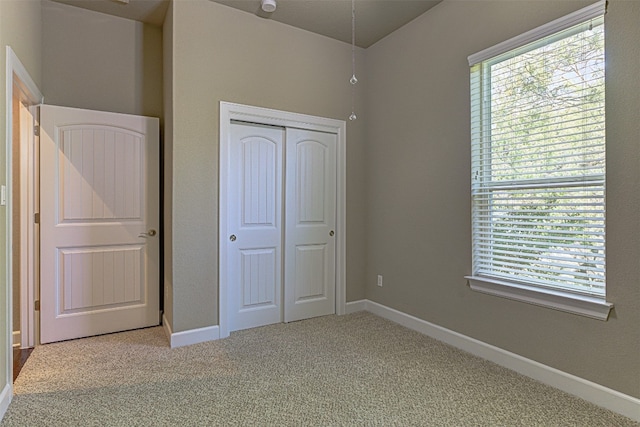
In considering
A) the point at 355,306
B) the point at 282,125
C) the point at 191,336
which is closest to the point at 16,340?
the point at 191,336

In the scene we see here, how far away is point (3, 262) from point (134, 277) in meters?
1.32

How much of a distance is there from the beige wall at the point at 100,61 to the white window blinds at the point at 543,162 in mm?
3013

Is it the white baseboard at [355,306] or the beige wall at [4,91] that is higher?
the beige wall at [4,91]

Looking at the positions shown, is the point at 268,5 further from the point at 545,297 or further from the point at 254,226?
the point at 545,297

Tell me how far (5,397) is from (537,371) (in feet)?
10.7

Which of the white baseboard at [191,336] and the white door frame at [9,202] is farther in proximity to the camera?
the white baseboard at [191,336]

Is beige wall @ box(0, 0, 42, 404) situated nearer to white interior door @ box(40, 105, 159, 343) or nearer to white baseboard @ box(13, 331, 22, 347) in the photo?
white interior door @ box(40, 105, 159, 343)

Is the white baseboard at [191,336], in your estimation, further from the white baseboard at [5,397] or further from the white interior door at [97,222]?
the white baseboard at [5,397]

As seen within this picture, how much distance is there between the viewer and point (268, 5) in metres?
3.02

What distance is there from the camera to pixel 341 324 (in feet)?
11.3

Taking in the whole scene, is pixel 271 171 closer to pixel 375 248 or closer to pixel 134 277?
pixel 375 248

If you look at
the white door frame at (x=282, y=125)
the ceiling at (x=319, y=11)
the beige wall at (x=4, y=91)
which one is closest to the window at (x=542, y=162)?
the ceiling at (x=319, y=11)

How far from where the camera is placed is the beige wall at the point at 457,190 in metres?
1.97

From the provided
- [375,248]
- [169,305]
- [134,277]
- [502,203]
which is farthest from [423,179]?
[134,277]
